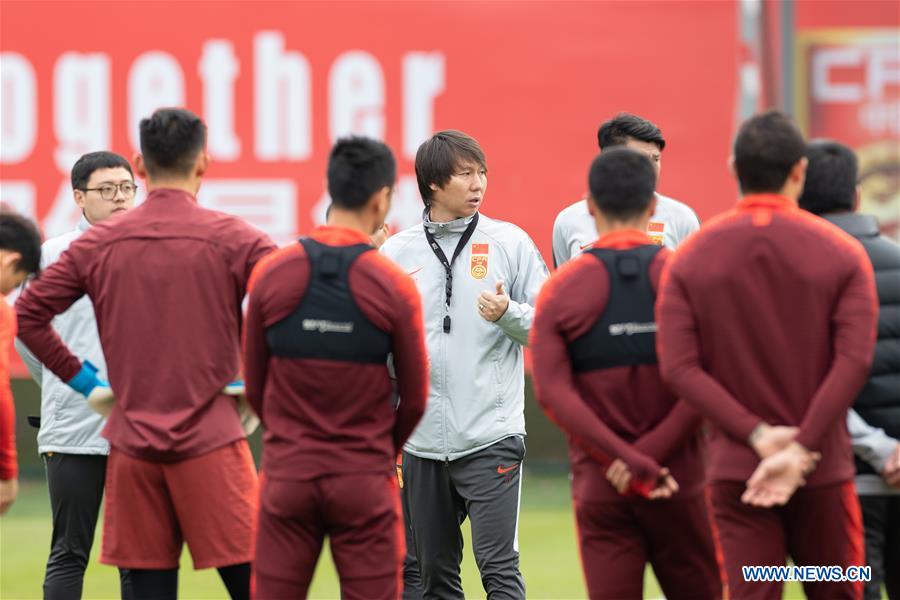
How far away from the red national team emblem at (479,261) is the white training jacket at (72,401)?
142 cm

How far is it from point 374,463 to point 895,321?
154 cm

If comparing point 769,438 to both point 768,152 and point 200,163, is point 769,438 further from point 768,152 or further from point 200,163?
point 200,163

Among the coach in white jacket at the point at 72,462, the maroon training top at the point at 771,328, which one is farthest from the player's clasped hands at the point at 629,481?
the coach in white jacket at the point at 72,462

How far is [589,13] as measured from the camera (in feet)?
32.8

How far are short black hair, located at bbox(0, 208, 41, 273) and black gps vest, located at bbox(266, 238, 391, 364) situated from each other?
1040 mm

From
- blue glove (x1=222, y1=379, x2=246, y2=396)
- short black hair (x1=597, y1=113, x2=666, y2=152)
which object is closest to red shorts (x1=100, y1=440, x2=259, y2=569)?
blue glove (x1=222, y1=379, x2=246, y2=396)

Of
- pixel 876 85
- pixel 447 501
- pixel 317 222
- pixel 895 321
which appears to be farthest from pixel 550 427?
pixel 895 321

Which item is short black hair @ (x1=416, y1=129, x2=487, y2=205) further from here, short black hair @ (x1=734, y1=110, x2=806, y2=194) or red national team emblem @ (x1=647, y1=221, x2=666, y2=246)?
short black hair @ (x1=734, y1=110, x2=806, y2=194)

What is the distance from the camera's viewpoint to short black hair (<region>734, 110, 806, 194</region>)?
12.0ft

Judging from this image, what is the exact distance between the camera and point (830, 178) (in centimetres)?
402

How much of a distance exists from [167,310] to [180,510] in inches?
23.0

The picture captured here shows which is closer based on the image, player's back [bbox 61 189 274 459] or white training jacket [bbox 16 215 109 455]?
player's back [bbox 61 189 274 459]

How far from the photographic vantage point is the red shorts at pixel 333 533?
370 cm

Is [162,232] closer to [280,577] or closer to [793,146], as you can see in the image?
[280,577]
